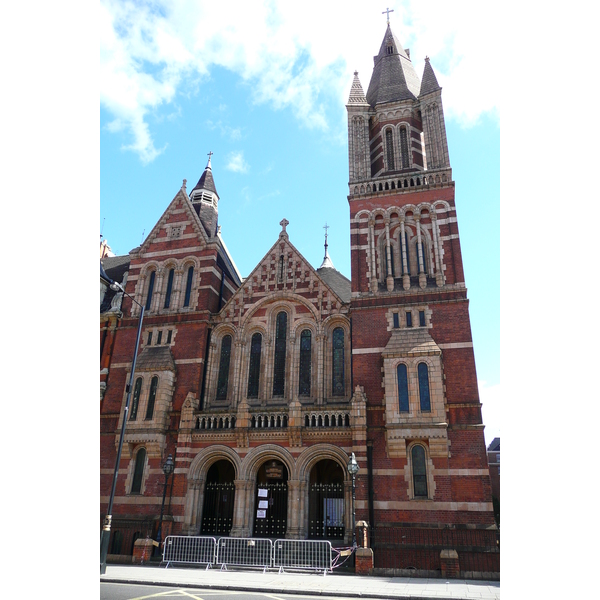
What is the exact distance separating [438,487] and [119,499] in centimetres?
1470

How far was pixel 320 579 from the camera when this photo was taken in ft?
49.3

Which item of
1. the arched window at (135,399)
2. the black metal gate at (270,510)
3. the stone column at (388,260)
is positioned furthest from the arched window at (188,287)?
the stone column at (388,260)

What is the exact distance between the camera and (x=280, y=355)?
80.6ft

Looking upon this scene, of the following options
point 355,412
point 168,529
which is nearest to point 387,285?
point 355,412

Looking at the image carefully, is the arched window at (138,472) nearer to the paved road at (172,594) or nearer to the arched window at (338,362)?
the paved road at (172,594)

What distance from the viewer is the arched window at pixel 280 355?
23.9 metres

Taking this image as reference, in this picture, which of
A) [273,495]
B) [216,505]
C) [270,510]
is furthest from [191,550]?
[273,495]

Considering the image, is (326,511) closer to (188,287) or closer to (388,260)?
(388,260)

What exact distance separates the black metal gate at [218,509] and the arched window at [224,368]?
14.5ft

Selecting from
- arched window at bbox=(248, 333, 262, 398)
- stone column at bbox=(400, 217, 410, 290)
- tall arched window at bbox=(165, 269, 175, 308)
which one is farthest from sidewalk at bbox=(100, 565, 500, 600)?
tall arched window at bbox=(165, 269, 175, 308)

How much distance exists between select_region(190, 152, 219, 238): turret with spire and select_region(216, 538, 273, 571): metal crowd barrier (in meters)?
18.1

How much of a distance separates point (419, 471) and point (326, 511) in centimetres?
477

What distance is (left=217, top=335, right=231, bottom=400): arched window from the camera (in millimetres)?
24534
